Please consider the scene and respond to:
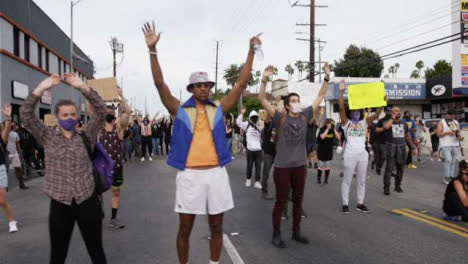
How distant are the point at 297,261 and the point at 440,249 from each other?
1.92 m

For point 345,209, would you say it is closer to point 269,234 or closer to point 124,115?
point 269,234

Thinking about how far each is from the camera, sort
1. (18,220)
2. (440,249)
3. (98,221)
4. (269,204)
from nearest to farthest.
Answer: (98,221), (440,249), (18,220), (269,204)

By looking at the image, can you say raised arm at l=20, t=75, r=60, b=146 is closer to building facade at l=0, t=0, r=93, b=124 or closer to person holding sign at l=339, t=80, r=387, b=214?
person holding sign at l=339, t=80, r=387, b=214

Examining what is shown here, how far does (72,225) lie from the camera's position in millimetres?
3283

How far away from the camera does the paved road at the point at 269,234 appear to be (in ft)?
15.0

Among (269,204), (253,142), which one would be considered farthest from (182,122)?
(253,142)

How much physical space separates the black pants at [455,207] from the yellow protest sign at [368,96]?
6.29 ft

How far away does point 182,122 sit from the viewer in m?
3.52

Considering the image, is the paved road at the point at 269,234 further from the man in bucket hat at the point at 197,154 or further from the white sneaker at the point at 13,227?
the man in bucket hat at the point at 197,154

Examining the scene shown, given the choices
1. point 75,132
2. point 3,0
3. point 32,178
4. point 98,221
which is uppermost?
point 3,0

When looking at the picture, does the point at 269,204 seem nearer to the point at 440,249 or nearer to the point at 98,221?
the point at 440,249

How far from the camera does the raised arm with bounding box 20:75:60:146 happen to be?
3.19 metres

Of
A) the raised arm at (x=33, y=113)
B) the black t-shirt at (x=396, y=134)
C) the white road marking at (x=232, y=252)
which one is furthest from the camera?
the black t-shirt at (x=396, y=134)

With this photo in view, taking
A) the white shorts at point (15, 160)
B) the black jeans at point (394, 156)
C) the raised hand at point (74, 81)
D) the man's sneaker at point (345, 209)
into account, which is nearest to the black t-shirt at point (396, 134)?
the black jeans at point (394, 156)
